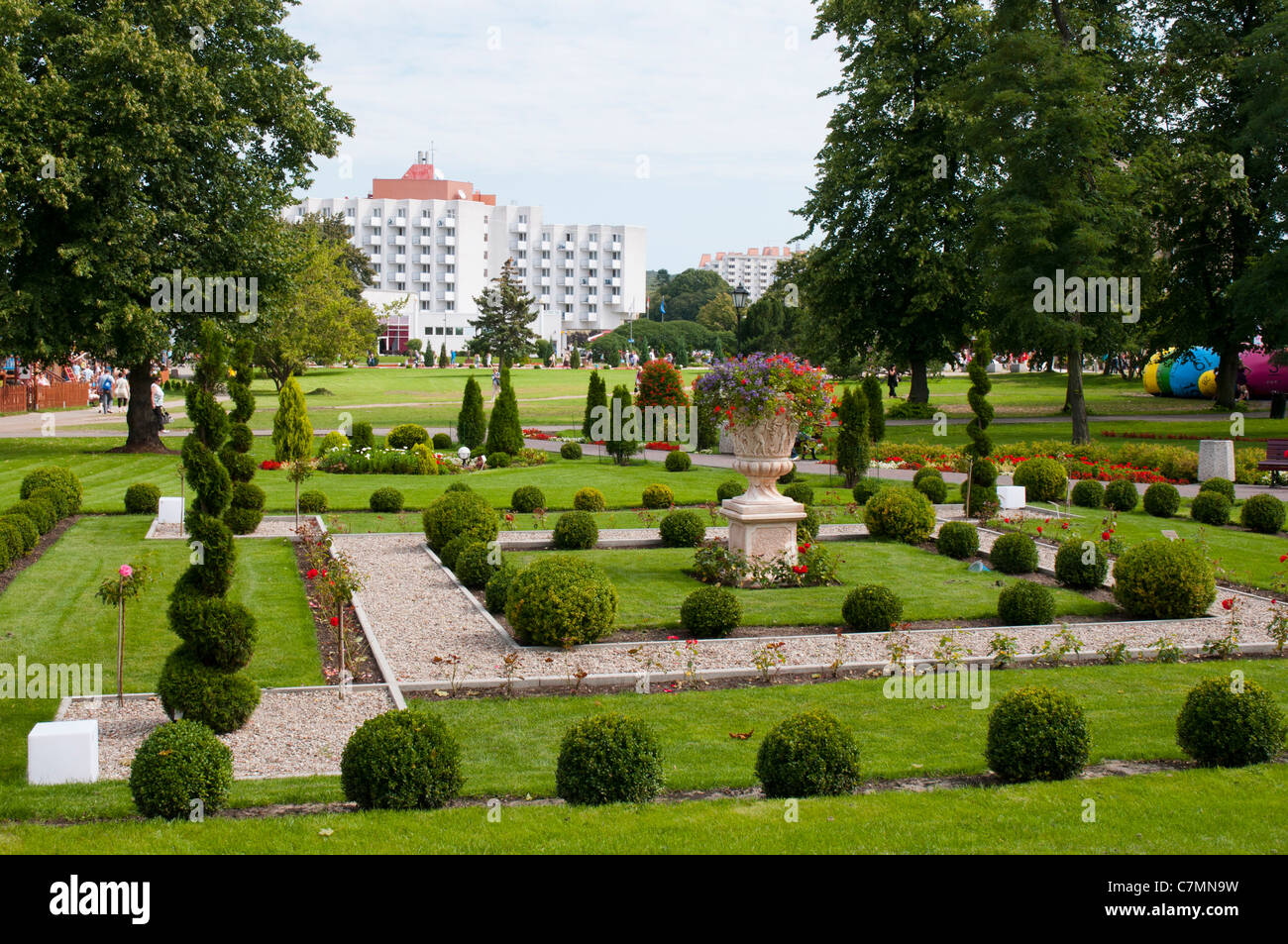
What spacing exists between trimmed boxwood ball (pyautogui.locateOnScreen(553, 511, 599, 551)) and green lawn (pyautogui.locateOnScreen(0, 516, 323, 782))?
4.17 m

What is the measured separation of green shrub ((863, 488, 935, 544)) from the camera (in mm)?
18500

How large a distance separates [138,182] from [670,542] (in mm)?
18235

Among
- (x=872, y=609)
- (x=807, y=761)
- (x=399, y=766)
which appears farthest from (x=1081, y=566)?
(x=399, y=766)

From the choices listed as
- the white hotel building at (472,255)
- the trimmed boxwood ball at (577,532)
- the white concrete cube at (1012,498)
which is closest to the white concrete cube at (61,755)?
the trimmed boxwood ball at (577,532)

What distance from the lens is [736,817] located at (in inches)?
259

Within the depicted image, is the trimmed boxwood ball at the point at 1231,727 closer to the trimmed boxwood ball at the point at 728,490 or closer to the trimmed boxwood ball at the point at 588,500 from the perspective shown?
the trimmed boxwood ball at the point at 728,490

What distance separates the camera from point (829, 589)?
48.2 feet

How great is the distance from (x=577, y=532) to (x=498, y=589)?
430cm

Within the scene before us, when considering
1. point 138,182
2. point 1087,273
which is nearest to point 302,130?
point 138,182

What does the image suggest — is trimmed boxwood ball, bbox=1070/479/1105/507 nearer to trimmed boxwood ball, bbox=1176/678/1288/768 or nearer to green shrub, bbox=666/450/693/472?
green shrub, bbox=666/450/693/472

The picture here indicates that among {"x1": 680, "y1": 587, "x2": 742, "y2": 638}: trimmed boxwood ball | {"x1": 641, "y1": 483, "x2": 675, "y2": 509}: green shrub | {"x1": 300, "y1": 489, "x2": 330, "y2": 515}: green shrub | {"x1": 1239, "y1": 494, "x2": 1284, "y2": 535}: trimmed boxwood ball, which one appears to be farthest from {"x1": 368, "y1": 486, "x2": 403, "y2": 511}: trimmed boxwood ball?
{"x1": 1239, "y1": 494, "x2": 1284, "y2": 535}: trimmed boxwood ball

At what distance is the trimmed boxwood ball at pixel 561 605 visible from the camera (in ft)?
37.7

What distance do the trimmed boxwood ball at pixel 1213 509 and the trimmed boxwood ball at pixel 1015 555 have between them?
6.47 meters
